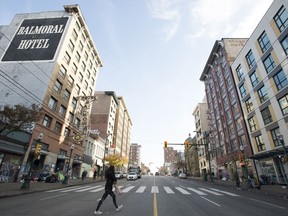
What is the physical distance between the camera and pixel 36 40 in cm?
3133

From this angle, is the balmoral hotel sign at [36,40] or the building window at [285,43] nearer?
the building window at [285,43]

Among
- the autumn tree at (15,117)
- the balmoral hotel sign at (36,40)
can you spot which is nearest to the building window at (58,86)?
the balmoral hotel sign at (36,40)

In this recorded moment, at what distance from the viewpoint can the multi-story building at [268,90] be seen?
2253 cm

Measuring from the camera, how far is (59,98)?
2956 centimetres


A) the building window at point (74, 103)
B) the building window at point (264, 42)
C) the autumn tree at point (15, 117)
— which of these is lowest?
the autumn tree at point (15, 117)

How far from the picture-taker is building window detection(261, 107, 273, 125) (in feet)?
84.3

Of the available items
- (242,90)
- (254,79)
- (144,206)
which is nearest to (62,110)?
(144,206)

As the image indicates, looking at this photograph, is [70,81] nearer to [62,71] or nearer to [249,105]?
[62,71]

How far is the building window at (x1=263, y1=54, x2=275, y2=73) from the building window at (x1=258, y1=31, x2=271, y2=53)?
5.50 feet

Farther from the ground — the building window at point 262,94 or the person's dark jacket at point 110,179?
the building window at point 262,94

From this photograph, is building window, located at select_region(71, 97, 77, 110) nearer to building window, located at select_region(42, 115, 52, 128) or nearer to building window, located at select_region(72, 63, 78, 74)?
building window, located at select_region(72, 63, 78, 74)

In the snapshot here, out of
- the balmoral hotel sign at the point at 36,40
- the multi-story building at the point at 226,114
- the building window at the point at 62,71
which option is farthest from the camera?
the multi-story building at the point at 226,114

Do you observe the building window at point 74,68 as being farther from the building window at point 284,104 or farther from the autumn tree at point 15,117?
the building window at point 284,104

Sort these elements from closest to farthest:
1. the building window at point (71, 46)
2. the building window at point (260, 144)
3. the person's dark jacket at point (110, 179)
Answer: the person's dark jacket at point (110, 179), the building window at point (260, 144), the building window at point (71, 46)
